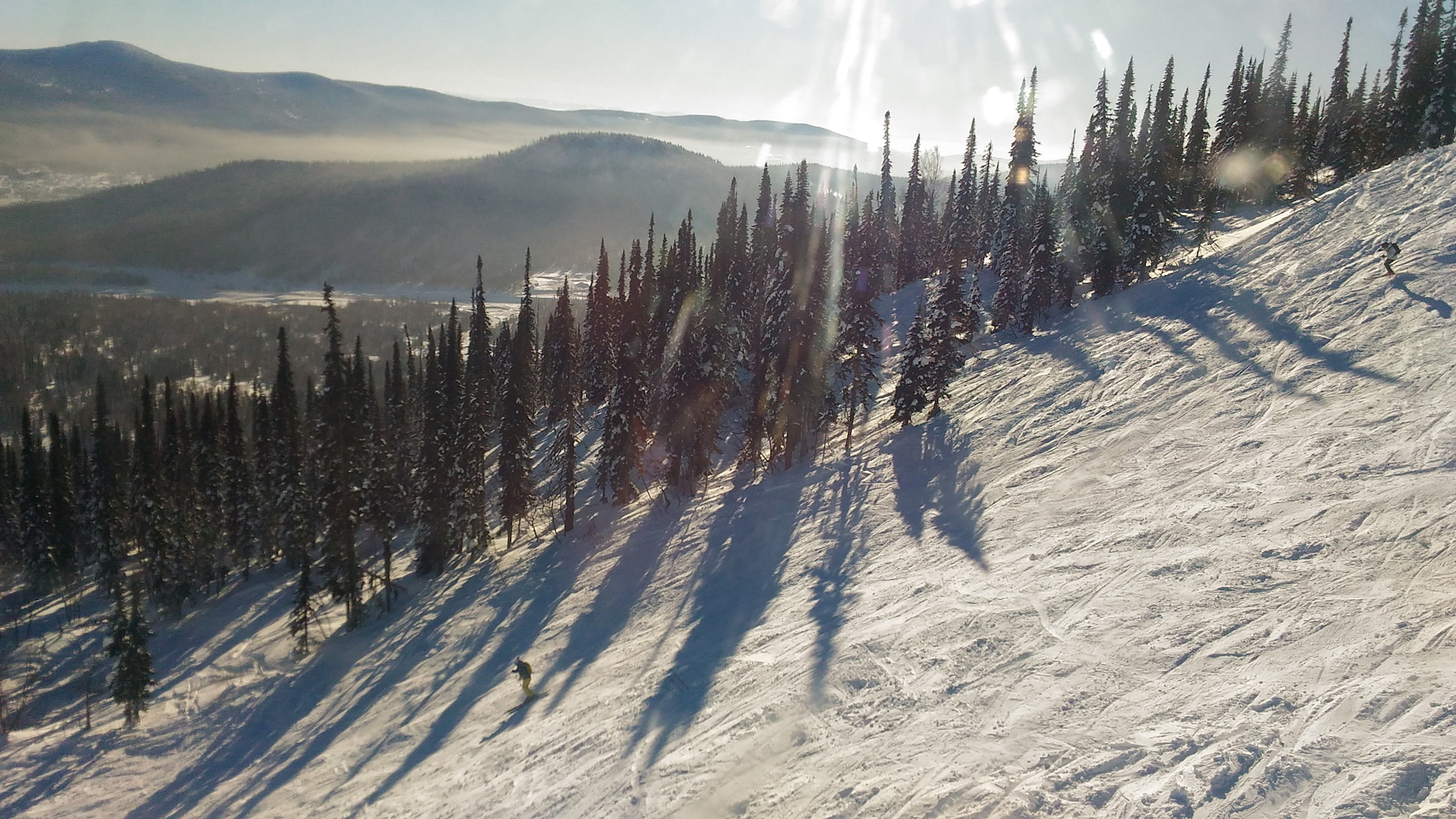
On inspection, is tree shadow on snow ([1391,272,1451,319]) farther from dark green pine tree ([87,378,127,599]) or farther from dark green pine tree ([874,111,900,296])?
dark green pine tree ([87,378,127,599])

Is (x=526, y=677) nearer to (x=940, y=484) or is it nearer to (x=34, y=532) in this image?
(x=940, y=484)

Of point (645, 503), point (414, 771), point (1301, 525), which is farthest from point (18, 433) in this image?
point (1301, 525)

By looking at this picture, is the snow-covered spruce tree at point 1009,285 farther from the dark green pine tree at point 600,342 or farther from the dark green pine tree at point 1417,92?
the dark green pine tree at point 600,342

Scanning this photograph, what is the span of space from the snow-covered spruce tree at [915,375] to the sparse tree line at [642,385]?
0.43 ft

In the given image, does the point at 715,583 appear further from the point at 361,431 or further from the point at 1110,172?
the point at 1110,172

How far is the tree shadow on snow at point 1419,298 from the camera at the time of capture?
85.4 feet

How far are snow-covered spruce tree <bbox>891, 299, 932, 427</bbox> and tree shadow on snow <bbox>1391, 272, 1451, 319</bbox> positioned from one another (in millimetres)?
19252

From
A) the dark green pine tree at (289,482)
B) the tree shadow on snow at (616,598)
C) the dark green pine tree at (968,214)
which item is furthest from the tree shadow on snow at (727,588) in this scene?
the dark green pine tree at (968,214)

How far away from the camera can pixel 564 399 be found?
45.6 metres

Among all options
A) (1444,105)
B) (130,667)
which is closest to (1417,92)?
(1444,105)

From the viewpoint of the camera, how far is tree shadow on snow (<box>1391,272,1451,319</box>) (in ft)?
85.4

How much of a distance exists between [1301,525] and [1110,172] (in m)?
43.9

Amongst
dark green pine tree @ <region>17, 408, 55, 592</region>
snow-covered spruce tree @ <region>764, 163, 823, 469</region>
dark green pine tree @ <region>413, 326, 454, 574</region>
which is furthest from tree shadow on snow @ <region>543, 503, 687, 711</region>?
dark green pine tree @ <region>17, 408, 55, 592</region>

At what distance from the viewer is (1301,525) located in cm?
1720
